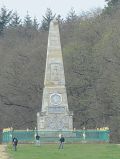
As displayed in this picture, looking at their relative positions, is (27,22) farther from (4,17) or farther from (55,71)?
(55,71)

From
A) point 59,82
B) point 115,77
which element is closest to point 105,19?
point 115,77

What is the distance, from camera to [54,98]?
45531 millimetres

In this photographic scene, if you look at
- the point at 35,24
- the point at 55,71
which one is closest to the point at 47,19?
the point at 35,24

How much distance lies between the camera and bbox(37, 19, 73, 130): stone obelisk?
148 ft

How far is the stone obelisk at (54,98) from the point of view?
4516 cm

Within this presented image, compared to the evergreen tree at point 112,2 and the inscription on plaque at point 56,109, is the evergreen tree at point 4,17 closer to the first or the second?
the evergreen tree at point 112,2

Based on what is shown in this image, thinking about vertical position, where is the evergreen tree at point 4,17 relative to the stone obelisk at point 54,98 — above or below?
above

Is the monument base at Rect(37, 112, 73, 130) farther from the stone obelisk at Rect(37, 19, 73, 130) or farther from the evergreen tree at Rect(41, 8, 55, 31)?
the evergreen tree at Rect(41, 8, 55, 31)

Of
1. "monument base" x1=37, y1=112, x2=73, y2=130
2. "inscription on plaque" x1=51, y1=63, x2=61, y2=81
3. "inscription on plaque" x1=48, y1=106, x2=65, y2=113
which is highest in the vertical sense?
"inscription on plaque" x1=51, y1=63, x2=61, y2=81

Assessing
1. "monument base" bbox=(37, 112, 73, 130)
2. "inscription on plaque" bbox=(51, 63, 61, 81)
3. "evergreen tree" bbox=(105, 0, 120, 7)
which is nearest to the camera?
"monument base" bbox=(37, 112, 73, 130)

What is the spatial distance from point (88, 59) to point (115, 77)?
5844 mm

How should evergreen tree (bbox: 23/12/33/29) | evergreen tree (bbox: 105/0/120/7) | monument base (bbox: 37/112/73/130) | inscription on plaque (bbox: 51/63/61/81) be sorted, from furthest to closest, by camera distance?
evergreen tree (bbox: 23/12/33/29) → evergreen tree (bbox: 105/0/120/7) → inscription on plaque (bbox: 51/63/61/81) → monument base (bbox: 37/112/73/130)

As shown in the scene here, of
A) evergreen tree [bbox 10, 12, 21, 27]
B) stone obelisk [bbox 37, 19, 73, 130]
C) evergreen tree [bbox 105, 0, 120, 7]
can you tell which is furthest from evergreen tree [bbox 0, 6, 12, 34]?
stone obelisk [bbox 37, 19, 73, 130]

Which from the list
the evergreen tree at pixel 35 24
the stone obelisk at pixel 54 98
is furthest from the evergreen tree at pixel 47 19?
the stone obelisk at pixel 54 98
